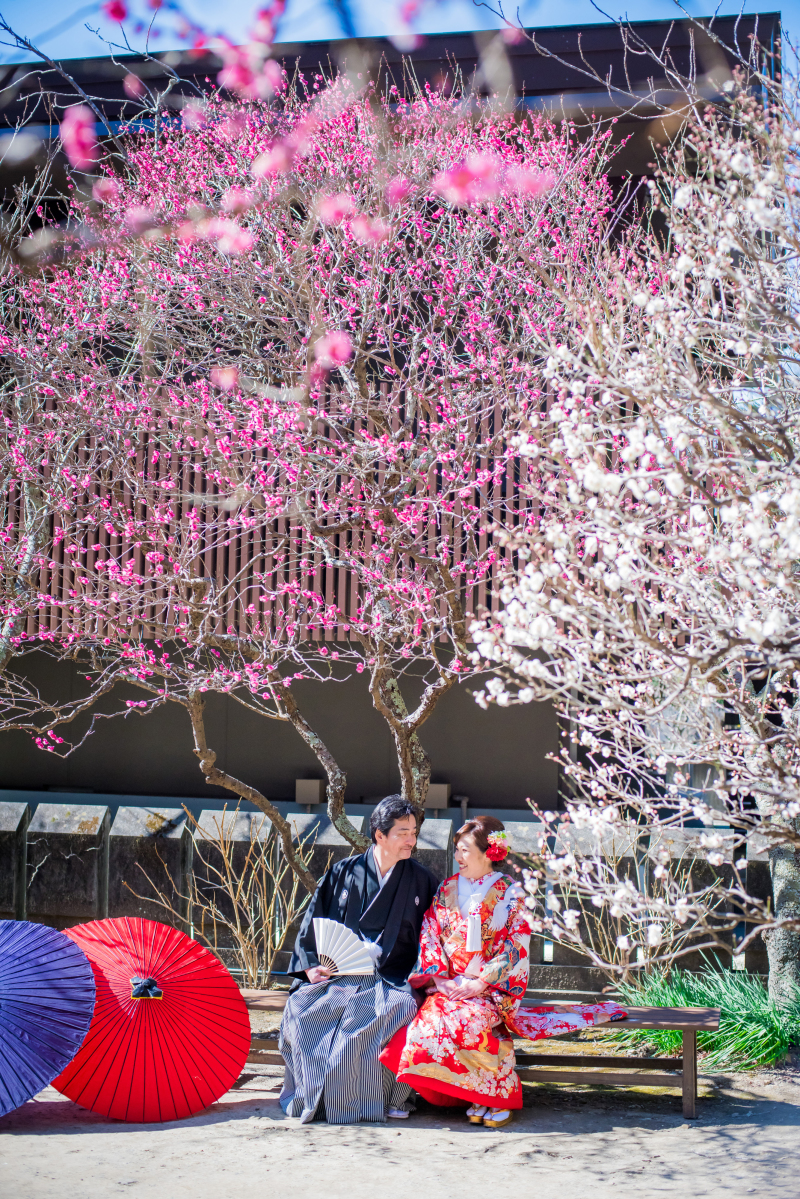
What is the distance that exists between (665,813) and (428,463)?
5038mm

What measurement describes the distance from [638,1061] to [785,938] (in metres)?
1.20

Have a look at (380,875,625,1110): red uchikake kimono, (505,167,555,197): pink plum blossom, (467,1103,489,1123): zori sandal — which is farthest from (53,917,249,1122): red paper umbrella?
(505,167,555,197): pink plum blossom

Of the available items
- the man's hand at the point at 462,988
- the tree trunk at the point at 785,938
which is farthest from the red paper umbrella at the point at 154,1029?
the tree trunk at the point at 785,938

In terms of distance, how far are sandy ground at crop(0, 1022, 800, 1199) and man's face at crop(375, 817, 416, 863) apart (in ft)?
3.67

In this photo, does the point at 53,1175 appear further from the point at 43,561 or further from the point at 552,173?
the point at 552,173

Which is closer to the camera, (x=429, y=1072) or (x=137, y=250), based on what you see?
(x=429, y=1072)

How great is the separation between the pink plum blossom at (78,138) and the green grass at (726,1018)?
667cm

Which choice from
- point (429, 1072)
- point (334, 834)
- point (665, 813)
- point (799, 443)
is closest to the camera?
point (799, 443)

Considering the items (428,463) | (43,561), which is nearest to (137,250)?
(43,561)

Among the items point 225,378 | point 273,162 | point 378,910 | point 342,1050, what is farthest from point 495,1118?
point 273,162

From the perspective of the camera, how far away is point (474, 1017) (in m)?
4.15

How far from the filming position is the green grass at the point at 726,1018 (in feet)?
16.0

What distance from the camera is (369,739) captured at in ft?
27.7

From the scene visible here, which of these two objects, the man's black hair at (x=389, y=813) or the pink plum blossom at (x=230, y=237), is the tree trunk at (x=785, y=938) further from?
the pink plum blossom at (x=230, y=237)
